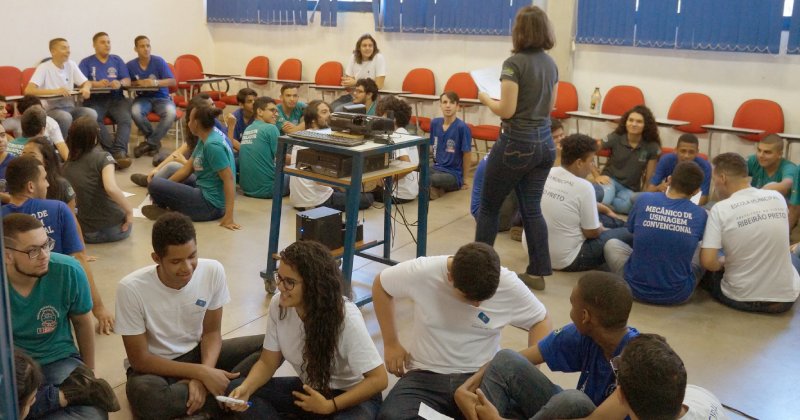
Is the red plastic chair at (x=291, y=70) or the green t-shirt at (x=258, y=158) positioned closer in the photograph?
the green t-shirt at (x=258, y=158)

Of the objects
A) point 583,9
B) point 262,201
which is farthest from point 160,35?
point 583,9

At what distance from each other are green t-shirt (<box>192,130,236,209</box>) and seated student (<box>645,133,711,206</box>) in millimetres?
3100

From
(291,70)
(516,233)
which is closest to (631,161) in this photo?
(516,233)

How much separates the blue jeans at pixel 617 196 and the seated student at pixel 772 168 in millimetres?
883

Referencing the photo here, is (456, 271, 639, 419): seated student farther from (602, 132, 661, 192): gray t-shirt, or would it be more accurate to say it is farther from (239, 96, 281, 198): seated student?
(239, 96, 281, 198): seated student

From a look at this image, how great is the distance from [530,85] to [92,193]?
2.82 m

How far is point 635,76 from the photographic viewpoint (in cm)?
750

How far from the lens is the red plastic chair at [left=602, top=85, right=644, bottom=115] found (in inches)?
288

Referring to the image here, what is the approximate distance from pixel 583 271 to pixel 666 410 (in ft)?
9.10

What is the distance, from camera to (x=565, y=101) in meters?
7.64

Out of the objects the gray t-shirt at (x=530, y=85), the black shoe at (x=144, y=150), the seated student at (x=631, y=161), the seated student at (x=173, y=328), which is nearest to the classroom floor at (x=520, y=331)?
the seated student at (x=173, y=328)

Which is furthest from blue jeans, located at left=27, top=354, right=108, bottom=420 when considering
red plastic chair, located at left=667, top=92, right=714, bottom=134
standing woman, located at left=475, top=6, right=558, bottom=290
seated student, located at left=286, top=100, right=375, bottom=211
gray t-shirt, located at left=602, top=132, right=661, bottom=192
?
red plastic chair, located at left=667, top=92, right=714, bottom=134

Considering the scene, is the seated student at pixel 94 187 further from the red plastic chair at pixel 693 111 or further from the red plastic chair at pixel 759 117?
the red plastic chair at pixel 759 117

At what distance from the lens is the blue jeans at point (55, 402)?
2488 mm
